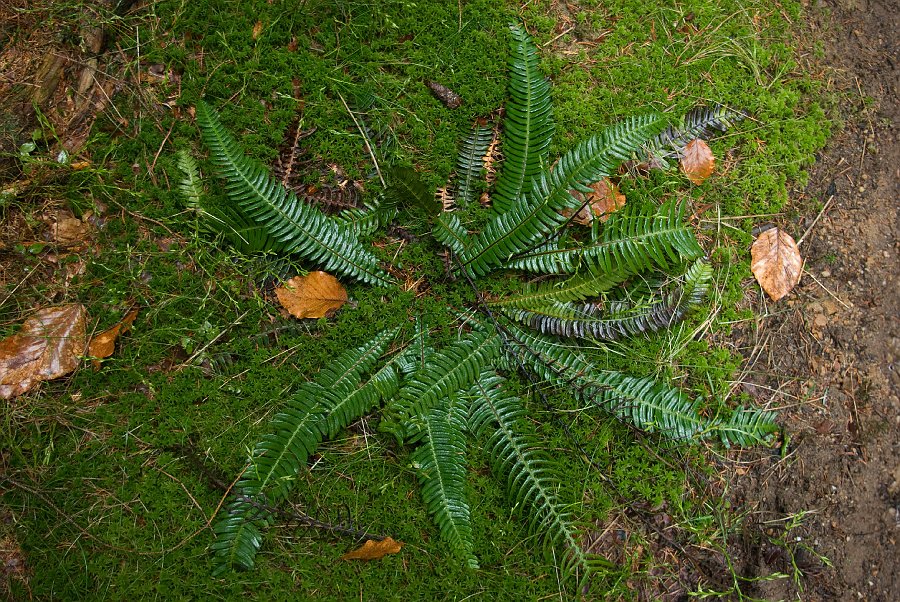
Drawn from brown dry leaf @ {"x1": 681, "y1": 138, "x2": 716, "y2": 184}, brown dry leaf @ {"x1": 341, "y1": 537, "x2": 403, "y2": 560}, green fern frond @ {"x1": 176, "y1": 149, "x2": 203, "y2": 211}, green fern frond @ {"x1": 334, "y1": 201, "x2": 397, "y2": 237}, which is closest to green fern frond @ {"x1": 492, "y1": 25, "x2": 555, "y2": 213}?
green fern frond @ {"x1": 334, "y1": 201, "x2": 397, "y2": 237}

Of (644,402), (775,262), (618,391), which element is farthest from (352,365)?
(775,262)

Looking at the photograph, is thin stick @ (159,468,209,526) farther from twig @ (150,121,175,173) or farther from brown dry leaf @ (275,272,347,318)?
twig @ (150,121,175,173)

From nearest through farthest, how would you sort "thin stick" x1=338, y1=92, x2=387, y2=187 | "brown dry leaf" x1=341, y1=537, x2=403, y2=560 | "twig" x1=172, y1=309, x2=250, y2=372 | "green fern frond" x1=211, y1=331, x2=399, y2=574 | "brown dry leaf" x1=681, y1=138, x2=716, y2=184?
"green fern frond" x1=211, y1=331, x2=399, y2=574 < "brown dry leaf" x1=341, y1=537, x2=403, y2=560 < "twig" x1=172, y1=309, x2=250, y2=372 < "thin stick" x1=338, y1=92, x2=387, y2=187 < "brown dry leaf" x1=681, y1=138, x2=716, y2=184

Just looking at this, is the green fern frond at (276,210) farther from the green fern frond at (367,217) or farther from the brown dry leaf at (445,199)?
the brown dry leaf at (445,199)

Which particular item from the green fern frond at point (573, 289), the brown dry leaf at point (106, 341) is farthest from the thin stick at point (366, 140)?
the brown dry leaf at point (106, 341)

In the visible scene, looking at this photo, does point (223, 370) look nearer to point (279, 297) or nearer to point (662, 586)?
point (279, 297)

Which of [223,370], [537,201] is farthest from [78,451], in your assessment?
[537,201]

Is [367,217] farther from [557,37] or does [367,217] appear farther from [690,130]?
[690,130]
